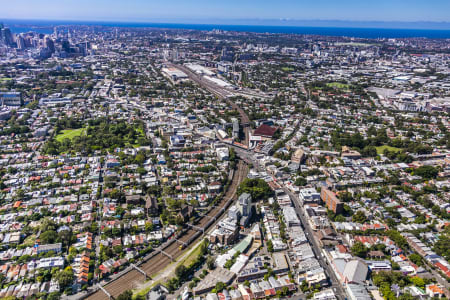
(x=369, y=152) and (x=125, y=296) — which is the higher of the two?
(x=369, y=152)

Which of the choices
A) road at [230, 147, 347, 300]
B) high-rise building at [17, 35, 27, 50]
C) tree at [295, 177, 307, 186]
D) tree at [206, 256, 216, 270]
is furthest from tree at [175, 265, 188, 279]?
high-rise building at [17, 35, 27, 50]

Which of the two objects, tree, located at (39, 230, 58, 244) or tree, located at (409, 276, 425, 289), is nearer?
tree, located at (409, 276, 425, 289)

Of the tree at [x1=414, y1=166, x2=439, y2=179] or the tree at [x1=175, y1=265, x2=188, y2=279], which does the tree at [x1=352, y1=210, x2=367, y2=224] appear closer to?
the tree at [x1=414, y1=166, x2=439, y2=179]

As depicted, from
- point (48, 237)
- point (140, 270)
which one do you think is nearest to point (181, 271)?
point (140, 270)

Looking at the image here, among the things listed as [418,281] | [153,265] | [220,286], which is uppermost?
[418,281]

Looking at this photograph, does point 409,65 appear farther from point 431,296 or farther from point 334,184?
point 431,296

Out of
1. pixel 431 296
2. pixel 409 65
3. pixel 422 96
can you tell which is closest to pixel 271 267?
pixel 431 296

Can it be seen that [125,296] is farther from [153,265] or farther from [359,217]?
[359,217]
